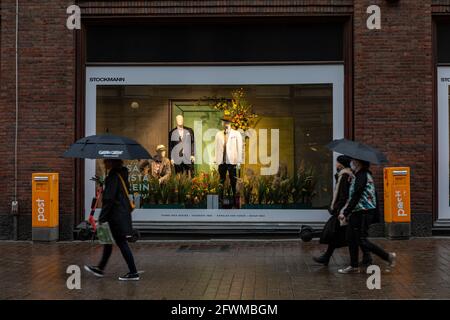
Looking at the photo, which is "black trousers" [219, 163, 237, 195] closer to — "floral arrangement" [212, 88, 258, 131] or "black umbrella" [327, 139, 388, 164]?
"floral arrangement" [212, 88, 258, 131]

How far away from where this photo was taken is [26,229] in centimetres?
1298

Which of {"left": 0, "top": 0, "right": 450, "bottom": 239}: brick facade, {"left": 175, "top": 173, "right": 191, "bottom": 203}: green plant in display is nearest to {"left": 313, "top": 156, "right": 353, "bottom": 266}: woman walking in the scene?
{"left": 0, "top": 0, "right": 450, "bottom": 239}: brick facade

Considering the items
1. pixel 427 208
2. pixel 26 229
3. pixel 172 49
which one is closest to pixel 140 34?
pixel 172 49

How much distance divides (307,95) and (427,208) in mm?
3281

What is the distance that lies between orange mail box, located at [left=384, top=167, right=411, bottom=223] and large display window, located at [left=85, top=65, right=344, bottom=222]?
1.46 metres

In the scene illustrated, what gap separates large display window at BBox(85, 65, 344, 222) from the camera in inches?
526

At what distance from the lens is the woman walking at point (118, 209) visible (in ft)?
28.7

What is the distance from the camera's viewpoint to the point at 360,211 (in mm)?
9141

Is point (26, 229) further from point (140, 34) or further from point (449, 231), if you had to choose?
point (449, 231)

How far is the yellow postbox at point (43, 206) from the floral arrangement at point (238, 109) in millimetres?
3735

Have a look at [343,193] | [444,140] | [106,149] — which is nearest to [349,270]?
[343,193]

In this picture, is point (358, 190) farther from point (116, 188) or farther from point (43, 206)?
point (43, 206)

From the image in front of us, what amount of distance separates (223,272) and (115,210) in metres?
1.88

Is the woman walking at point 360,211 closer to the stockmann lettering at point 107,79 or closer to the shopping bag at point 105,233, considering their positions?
the shopping bag at point 105,233
